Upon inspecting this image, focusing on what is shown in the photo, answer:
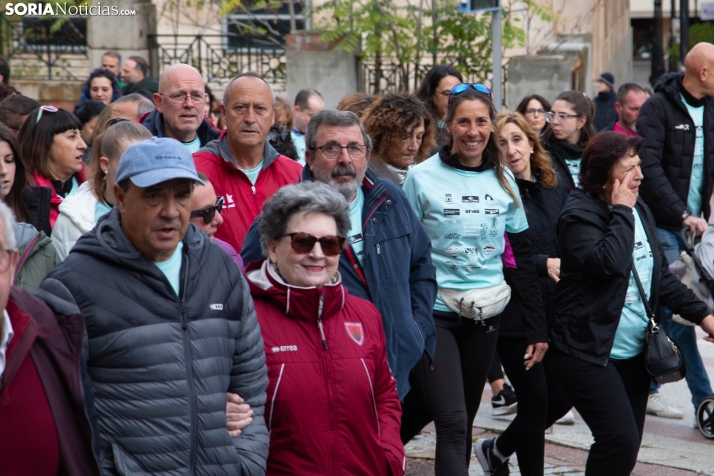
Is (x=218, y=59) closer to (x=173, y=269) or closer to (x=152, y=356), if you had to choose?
(x=173, y=269)

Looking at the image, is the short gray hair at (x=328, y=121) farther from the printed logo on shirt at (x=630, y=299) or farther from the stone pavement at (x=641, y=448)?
the stone pavement at (x=641, y=448)

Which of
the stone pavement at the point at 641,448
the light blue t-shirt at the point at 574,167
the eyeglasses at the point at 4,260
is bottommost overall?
the stone pavement at the point at 641,448

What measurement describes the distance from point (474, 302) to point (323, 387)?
1.77m

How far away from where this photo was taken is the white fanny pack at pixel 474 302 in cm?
518

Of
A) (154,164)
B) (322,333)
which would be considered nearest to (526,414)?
(322,333)

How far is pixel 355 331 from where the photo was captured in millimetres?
3709

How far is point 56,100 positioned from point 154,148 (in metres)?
12.9

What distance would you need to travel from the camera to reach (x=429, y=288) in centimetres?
477

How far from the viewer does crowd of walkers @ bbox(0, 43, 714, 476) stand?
307cm

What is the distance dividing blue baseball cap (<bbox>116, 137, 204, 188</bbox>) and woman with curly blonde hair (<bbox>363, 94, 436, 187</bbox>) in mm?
2724

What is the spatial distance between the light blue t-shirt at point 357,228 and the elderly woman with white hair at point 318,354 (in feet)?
2.26

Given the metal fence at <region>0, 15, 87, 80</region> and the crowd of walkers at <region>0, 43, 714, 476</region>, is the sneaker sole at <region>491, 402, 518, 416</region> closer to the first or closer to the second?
the crowd of walkers at <region>0, 43, 714, 476</region>

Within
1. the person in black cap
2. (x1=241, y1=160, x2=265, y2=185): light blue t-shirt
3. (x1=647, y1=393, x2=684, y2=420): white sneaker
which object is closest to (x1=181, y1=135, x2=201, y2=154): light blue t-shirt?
(x1=241, y1=160, x2=265, y2=185): light blue t-shirt

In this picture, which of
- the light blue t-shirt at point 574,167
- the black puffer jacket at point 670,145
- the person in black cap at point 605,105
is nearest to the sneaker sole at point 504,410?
the light blue t-shirt at point 574,167
